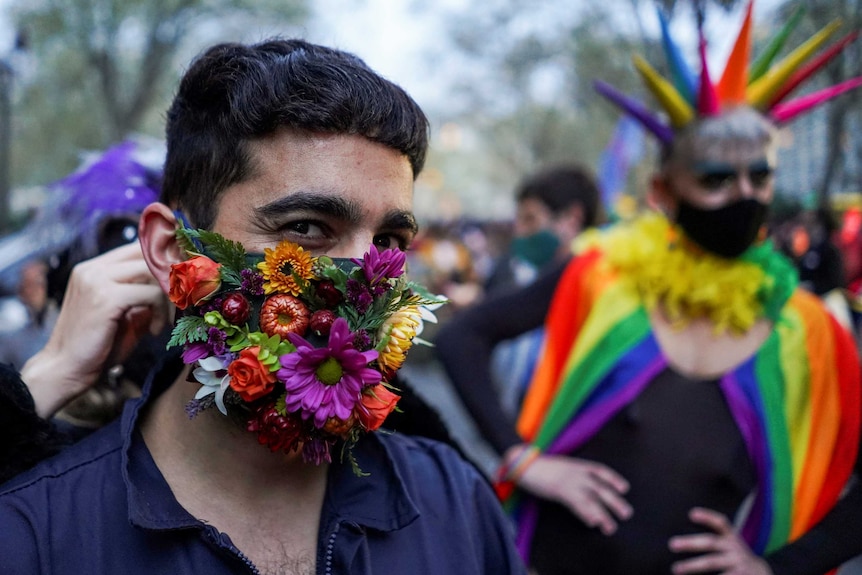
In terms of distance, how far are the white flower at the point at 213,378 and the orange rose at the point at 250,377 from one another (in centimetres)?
4

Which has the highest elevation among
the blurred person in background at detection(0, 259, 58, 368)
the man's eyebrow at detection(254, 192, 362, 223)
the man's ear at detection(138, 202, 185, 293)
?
the man's eyebrow at detection(254, 192, 362, 223)

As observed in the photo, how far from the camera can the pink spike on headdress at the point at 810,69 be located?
2516 millimetres

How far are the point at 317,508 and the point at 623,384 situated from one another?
4.37 feet

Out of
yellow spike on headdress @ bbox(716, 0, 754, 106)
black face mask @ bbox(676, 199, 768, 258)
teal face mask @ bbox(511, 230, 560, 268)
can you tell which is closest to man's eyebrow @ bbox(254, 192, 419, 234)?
black face mask @ bbox(676, 199, 768, 258)

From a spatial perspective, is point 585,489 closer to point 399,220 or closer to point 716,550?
point 716,550

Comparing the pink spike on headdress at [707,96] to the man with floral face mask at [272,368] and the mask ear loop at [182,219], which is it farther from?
the mask ear loop at [182,219]

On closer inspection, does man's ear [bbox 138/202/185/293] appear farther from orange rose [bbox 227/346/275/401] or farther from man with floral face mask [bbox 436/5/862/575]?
man with floral face mask [bbox 436/5/862/575]

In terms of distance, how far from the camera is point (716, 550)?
2404 mm

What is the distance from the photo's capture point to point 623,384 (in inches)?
103

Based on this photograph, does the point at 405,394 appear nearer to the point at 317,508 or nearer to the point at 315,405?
the point at 317,508

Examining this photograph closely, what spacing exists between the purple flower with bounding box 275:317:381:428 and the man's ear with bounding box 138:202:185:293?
0.45 metres

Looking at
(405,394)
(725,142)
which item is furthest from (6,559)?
(725,142)

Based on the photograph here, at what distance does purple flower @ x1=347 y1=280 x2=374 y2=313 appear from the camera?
4.79 ft

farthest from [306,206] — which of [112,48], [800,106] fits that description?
[112,48]
